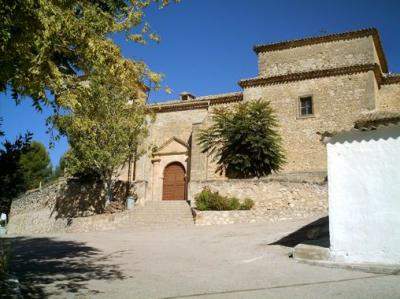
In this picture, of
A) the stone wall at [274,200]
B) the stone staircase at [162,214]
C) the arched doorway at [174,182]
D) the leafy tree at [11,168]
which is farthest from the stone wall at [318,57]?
the leafy tree at [11,168]

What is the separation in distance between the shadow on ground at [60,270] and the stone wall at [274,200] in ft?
21.5

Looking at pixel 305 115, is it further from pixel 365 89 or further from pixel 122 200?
pixel 122 200

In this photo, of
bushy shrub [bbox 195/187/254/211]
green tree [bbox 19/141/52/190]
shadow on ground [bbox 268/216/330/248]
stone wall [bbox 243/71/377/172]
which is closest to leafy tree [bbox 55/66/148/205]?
bushy shrub [bbox 195/187/254/211]

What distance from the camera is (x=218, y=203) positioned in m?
17.0

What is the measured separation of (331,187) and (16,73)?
5.80m

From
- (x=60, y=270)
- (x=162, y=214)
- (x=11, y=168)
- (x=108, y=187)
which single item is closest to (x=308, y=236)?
(x=60, y=270)

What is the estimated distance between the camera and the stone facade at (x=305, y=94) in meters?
21.7

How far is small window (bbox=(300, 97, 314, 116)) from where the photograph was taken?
22812 millimetres

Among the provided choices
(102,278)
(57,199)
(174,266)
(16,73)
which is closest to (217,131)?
(57,199)

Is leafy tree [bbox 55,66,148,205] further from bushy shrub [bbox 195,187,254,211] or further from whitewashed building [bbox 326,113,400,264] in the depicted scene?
whitewashed building [bbox 326,113,400,264]

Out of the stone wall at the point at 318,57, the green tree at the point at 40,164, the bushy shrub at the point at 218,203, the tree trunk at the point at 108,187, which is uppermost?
the stone wall at the point at 318,57

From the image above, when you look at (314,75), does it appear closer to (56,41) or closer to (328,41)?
(328,41)

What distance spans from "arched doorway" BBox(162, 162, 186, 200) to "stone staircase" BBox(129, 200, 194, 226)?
15.7ft

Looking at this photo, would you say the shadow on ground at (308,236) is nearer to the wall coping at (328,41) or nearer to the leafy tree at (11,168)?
the leafy tree at (11,168)
